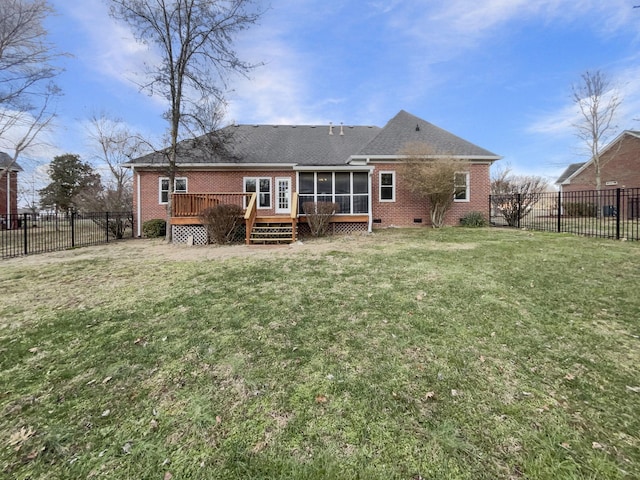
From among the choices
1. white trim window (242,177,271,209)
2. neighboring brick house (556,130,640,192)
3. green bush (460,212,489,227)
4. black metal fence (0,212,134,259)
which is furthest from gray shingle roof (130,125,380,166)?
neighboring brick house (556,130,640,192)

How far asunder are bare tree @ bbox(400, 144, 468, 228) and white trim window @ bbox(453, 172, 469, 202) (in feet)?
0.86

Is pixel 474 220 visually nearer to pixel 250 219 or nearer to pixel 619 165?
pixel 250 219

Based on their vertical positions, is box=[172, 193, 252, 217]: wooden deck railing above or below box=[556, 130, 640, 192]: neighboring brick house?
below

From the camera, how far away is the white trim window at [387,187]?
46.9ft

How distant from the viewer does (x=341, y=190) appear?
43.5ft

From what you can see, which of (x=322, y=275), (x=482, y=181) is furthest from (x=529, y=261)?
(x=482, y=181)

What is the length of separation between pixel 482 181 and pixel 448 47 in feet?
21.6

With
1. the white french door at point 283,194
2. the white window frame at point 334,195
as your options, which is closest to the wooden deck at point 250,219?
the white window frame at point 334,195

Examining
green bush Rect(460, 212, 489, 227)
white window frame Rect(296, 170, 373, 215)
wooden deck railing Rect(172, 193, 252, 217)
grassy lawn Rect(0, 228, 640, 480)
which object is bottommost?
grassy lawn Rect(0, 228, 640, 480)

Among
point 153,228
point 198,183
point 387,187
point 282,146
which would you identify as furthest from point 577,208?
point 153,228

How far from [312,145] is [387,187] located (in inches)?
194

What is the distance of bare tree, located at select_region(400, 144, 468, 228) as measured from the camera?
40.4 ft

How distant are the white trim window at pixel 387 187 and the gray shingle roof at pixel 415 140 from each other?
107 cm

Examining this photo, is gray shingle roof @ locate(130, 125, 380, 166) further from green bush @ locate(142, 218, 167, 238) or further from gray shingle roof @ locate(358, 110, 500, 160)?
green bush @ locate(142, 218, 167, 238)
